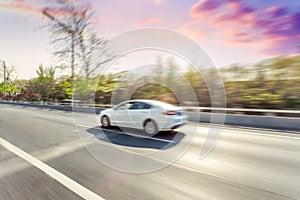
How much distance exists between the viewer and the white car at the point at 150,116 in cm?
866

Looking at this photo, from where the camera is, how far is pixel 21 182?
13.8ft

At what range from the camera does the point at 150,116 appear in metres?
8.92

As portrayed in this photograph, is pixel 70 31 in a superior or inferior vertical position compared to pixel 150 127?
superior

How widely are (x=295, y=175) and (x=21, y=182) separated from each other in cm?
528

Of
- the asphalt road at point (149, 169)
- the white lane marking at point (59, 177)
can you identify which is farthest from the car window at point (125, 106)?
the white lane marking at point (59, 177)

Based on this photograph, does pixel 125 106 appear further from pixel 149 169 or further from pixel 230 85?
pixel 230 85

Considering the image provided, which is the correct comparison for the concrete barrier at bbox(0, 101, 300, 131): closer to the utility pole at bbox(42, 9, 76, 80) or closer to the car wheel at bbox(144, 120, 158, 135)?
the car wheel at bbox(144, 120, 158, 135)

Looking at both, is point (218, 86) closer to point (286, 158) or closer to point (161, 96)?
point (161, 96)

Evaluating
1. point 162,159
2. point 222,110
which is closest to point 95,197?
point 162,159

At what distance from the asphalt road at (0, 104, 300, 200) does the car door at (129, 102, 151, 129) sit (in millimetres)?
1387

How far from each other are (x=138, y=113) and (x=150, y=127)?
2.72 feet

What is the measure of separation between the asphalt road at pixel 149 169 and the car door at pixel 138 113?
139cm

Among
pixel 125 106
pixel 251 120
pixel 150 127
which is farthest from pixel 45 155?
pixel 251 120

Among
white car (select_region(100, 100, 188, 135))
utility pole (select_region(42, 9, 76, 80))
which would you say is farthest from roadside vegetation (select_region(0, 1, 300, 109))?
white car (select_region(100, 100, 188, 135))
